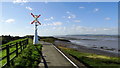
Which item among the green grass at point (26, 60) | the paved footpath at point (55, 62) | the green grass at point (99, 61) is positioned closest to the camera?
the green grass at point (26, 60)

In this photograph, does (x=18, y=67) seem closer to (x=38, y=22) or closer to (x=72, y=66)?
(x=72, y=66)

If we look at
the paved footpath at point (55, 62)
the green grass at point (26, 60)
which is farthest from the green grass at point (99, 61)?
the green grass at point (26, 60)

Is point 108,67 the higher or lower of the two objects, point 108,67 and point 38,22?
the lower

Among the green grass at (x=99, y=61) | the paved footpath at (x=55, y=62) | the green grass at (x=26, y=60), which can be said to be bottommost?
the green grass at (x=99, y=61)

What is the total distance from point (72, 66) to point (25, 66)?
2.71 m

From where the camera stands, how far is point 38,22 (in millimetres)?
23062

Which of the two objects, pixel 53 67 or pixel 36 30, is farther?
pixel 36 30

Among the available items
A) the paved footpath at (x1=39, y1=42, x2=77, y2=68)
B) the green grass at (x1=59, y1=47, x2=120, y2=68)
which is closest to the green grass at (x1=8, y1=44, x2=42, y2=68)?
the paved footpath at (x1=39, y1=42, x2=77, y2=68)

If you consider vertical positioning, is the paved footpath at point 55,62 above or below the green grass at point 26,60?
below

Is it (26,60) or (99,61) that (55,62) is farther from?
(99,61)

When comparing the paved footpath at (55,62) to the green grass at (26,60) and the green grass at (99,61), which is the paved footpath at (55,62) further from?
the green grass at (99,61)

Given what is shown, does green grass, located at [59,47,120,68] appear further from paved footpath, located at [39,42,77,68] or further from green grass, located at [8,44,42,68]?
green grass, located at [8,44,42,68]

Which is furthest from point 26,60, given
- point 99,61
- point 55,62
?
point 99,61

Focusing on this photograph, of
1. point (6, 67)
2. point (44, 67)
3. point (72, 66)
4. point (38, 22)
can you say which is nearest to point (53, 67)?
point (44, 67)
